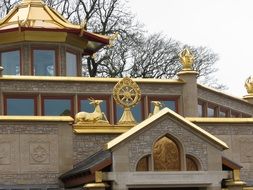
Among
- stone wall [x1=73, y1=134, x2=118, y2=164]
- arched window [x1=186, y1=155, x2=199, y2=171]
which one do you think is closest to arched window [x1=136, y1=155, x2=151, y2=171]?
arched window [x1=186, y1=155, x2=199, y2=171]

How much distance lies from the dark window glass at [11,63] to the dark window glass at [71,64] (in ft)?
7.81

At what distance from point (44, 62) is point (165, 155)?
12006 mm

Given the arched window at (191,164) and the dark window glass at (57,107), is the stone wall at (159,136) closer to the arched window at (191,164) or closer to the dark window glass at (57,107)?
the arched window at (191,164)

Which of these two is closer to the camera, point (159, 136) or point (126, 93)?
point (159, 136)

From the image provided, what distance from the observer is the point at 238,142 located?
115 ft

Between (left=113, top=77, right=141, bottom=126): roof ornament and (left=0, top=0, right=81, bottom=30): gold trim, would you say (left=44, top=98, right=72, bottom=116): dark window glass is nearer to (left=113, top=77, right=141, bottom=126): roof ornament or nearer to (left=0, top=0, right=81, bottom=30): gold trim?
(left=113, top=77, right=141, bottom=126): roof ornament

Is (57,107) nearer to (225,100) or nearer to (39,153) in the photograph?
(39,153)

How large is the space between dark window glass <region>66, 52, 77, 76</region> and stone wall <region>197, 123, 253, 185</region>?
A: 8.75m

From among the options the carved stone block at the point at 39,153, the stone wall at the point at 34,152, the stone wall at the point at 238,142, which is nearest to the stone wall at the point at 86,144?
the stone wall at the point at 34,152

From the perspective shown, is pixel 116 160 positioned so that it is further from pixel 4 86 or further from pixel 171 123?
pixel 4 86

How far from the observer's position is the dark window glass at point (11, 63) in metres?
39.8

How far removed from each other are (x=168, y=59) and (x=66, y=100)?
103 feet

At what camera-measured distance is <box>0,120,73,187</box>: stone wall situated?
102ft

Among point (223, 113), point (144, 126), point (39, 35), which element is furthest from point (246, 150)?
point (39, 35)
